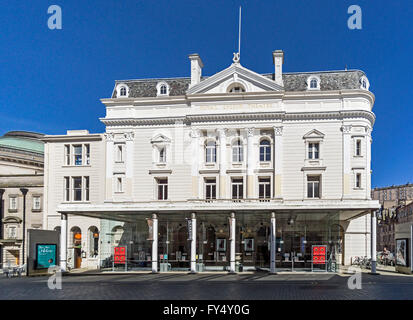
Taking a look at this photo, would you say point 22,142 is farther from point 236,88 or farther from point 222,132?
point 236,88

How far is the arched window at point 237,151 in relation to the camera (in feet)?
163

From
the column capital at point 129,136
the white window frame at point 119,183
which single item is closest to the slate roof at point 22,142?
the white window frame at point 119,183

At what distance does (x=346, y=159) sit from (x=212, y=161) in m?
11.5

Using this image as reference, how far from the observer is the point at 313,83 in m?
51.0

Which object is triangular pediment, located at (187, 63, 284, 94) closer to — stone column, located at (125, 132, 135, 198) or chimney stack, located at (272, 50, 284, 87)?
chimney stack, located at (272, 50, 284, 87)

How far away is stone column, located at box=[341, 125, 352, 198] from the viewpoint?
47844 millimetres

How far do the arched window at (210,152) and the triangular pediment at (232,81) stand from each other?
15.3ft

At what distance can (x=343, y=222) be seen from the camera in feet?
160

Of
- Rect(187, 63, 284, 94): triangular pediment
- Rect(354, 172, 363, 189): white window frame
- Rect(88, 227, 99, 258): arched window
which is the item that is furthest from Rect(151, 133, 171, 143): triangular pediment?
Rect(354, 172, 363, 189): white window frame

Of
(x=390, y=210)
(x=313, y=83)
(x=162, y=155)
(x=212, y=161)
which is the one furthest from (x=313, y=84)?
(x=390, y=210)

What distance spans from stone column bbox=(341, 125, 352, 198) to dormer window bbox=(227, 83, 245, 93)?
938 centimetres

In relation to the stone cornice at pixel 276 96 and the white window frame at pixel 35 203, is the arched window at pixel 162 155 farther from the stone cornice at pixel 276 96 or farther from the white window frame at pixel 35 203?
the white window frame at pixel 35 203

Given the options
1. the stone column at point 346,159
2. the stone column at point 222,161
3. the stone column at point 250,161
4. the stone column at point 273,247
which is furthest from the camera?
the stone column at point 222,161
